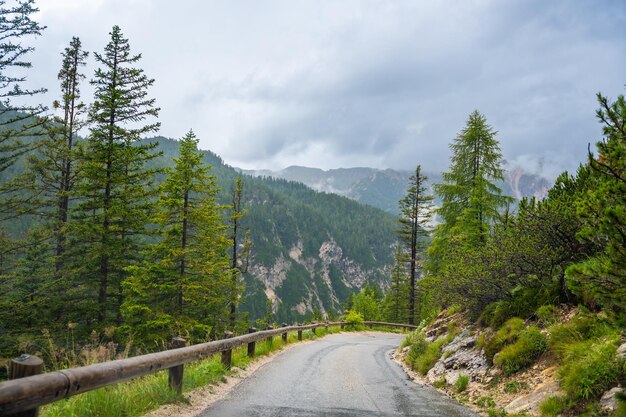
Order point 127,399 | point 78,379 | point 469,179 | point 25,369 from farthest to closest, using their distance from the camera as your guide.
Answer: point 469,179 < point 127,399 < point 78,379 < point 25,369

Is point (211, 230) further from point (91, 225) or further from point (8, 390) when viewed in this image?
point (8, 390)

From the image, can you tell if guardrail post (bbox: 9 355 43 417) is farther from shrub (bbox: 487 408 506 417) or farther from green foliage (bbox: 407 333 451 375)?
green foliage (bbox: 407 333 451 375)

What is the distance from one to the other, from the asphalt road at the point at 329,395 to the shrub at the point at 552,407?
1221 millimetres

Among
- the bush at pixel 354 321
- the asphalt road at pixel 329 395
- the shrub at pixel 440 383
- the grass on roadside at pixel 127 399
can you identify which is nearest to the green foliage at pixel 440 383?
the shrub at pixel 440 383

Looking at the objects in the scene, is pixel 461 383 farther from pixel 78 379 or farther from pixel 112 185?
pixel 112 185

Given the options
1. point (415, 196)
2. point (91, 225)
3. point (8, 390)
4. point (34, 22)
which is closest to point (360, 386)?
point (8, 390)

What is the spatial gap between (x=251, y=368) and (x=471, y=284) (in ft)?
23.2

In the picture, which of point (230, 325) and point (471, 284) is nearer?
point (471, 284)

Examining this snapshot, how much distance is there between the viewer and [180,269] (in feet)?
66.9

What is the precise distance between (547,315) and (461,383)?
2.51 meters

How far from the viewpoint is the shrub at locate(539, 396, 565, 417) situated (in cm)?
592

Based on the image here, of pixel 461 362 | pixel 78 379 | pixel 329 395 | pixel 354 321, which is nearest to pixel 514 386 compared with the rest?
pixel 461 362

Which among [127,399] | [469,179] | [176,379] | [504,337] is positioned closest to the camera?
[127,399]

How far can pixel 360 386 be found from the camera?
29.7 feet
